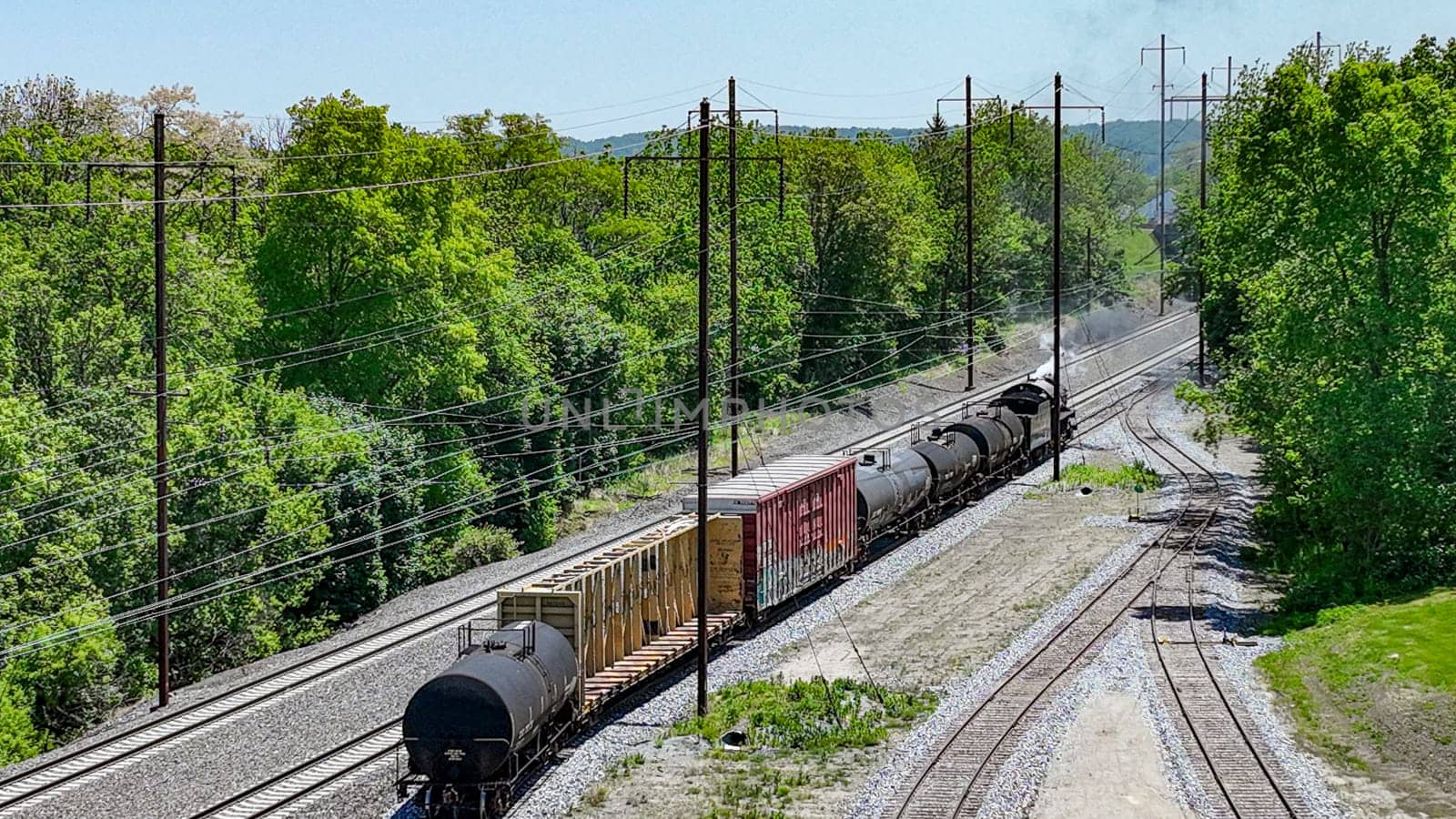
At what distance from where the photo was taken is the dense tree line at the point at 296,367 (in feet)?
126

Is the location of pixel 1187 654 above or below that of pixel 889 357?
below

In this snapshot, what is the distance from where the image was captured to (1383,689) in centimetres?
3036

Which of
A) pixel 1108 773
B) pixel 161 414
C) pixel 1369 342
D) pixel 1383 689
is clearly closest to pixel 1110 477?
pixel 1369 342

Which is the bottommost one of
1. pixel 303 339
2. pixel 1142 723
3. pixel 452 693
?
pixel 1142 723

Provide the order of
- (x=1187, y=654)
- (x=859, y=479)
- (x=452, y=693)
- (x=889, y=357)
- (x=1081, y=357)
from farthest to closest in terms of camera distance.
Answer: (x=1081, y=357), (x=889, y=357), (x=859, y=479), (x=1187, y=654), (x=452, y=693)

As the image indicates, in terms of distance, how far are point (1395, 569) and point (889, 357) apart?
44616 millimetres

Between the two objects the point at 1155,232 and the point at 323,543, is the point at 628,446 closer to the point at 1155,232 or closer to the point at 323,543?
the point at 323,543

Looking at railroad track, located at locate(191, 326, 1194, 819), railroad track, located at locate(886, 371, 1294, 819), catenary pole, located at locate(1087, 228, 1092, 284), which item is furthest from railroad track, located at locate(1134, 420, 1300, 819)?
catenary pole, located at locate(1087, 228, 1092, 284)

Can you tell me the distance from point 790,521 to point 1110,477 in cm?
2548

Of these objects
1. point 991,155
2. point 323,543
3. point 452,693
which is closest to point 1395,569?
point 452,693

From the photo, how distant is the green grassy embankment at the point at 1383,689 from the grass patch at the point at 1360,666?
0.8 inches

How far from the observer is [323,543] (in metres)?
44.6

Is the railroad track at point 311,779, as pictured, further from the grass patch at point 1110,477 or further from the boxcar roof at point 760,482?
the grass patch at point 1110,477

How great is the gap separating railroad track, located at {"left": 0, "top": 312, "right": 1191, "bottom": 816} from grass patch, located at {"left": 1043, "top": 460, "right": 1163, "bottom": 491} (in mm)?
21553
